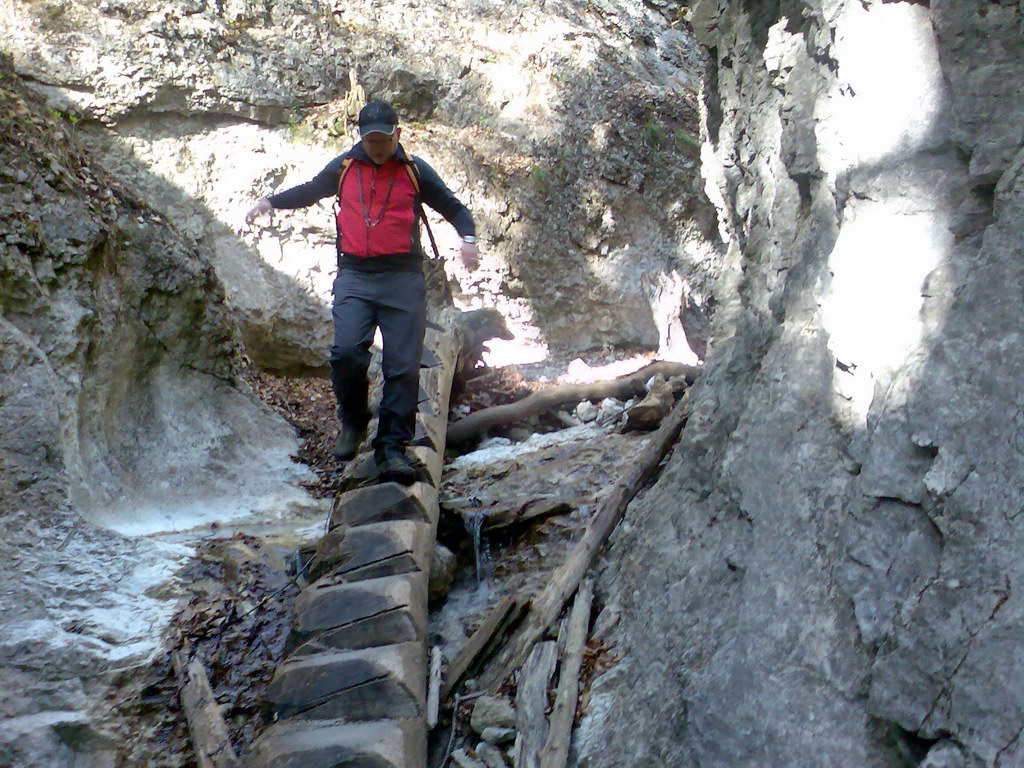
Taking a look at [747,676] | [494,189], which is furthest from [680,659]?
[494,189]

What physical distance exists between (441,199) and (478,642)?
2.52 meters

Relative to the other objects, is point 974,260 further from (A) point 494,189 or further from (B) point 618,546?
(A) point 494,189

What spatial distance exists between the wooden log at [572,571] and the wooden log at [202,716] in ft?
3.90

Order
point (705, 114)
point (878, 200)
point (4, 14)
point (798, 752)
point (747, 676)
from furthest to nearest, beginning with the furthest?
point (4, 14)
point (705, 114)
point (878, 200)
point (747, 676)
point (798, 752)

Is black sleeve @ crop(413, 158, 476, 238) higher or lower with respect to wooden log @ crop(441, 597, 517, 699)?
higher

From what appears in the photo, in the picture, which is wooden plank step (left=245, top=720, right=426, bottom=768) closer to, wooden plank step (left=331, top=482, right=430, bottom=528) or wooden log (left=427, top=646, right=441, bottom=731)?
wooden log (left=427, top=646, right=441, bottom=731)

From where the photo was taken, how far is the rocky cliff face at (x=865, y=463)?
2.14m

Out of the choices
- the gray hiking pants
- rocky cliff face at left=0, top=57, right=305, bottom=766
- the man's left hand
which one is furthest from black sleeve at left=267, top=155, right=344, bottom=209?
rocky cliff face at left=0, top=57, right=305, bottom=766

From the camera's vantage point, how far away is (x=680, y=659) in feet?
10.1

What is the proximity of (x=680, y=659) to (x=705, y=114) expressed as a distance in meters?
4.32

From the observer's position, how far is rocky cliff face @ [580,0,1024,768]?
84.4 inches

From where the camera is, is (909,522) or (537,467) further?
(537,467)

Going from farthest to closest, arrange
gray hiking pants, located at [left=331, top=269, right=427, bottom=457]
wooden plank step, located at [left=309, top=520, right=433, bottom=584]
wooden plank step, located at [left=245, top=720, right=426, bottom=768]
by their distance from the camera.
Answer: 1. gray hiking pants, located at [left=331, top=269, right=427, bottom=457]
2. wooden plank step, located at [left=309, top=520, right=433, bottom=584]
3. wooden plank step, located at [left=245, top=720, right=426, bottom=768]

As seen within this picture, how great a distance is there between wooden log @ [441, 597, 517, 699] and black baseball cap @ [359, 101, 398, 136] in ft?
8.66
